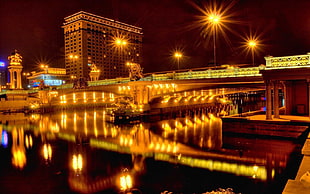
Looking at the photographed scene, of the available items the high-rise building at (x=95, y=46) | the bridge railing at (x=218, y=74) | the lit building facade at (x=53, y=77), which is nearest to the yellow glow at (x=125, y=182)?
the bridge railing at (x=218, y=74)

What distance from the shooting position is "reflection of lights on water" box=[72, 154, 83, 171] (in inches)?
508

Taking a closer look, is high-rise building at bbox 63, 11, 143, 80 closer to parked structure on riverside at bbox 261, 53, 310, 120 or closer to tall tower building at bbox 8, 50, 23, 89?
tall tower building at bbox 8, 50, 23, 89

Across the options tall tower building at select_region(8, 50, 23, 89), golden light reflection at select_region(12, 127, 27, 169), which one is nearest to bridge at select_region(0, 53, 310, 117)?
golden light reflection at select_region(12, 127, 27, 169)

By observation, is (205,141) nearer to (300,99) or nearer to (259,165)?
(259,165)

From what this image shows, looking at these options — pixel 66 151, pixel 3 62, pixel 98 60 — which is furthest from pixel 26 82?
pixel 66 151

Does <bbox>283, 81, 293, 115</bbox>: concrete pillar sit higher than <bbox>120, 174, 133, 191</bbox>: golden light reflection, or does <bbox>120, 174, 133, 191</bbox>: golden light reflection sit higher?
<bbox>283, 81, 293, 115</bbox>: concrete pillar

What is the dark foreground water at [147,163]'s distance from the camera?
10.3m

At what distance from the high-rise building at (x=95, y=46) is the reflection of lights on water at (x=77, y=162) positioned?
78.4m

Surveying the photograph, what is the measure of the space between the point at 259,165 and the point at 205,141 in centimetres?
672

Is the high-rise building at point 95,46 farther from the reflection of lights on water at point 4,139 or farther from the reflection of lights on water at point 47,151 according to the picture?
the reflection of lights on water at point 47,151

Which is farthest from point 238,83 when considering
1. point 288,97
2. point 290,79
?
point 290,79

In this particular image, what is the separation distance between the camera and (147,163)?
44.3ft

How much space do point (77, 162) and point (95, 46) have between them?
93904mm

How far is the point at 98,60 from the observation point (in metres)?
102
